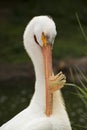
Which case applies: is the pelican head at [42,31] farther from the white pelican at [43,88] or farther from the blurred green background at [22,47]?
the blurred green background at [22,47]

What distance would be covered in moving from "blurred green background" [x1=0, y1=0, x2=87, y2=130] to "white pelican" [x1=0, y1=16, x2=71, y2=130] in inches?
193

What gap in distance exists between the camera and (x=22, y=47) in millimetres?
16453

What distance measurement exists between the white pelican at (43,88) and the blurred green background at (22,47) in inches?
193

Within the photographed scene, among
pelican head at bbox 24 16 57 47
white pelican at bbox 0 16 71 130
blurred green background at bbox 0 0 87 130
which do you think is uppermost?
pelican head at bbox 24 16 57 47

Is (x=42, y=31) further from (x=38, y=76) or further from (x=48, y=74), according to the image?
(x=38, y=76)

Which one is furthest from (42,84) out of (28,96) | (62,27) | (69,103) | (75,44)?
(62,27)

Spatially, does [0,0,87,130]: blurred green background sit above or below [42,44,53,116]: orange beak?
below

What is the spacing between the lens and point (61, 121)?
5828 mm

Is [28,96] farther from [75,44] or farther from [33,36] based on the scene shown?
[33,36]

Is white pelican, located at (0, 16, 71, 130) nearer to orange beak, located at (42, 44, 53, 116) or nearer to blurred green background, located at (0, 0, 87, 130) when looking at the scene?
orange beak, located at (42, 44, 53, 116)

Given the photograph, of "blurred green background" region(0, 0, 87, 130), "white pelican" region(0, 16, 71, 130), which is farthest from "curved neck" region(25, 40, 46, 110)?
"blurred green background" region(0, 0, 87, 130)

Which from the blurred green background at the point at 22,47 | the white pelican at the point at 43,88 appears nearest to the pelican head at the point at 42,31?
the white pelican at the point at 43,88

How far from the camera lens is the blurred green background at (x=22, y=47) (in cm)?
1364

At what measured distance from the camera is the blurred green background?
13.6 m
